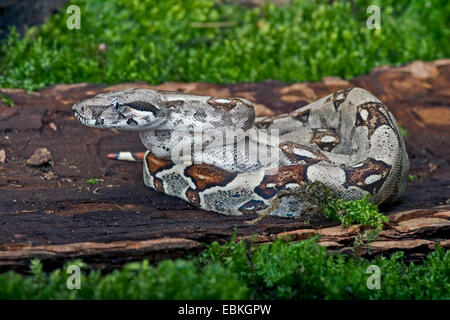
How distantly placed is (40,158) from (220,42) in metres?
4.98

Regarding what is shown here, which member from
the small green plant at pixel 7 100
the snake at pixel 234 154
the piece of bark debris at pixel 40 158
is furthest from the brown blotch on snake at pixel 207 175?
the small green plant at pixel 7 100

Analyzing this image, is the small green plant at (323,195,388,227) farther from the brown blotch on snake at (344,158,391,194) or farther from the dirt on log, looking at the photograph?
the brown blotch on snake at (344,158,391,194)

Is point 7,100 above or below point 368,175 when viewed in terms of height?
above

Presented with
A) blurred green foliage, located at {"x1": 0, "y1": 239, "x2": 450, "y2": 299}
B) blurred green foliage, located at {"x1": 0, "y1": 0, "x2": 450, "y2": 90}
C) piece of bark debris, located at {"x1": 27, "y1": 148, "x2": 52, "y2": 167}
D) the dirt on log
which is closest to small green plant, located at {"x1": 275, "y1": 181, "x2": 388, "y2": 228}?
the dirt on log

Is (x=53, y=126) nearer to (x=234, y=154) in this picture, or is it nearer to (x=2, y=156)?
(x=2, y=156)

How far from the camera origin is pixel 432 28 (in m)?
11.4

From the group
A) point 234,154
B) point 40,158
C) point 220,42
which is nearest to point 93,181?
point 40,158

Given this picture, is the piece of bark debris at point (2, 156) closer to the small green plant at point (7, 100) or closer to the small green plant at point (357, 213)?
the small green plant at point (7, 100)

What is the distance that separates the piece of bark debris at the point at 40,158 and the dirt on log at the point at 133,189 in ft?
0.05

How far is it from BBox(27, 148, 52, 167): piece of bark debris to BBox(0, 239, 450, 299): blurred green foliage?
261 cm

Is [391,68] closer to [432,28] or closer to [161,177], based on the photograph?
[432,28]

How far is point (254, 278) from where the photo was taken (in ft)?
17.2

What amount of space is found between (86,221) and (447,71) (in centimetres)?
706
